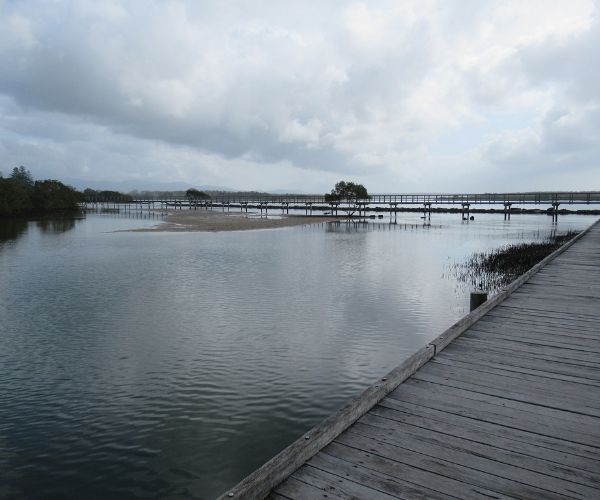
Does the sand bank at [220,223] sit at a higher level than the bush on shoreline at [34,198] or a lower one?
lower

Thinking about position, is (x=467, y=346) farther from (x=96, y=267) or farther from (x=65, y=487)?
(x=96, y=267)

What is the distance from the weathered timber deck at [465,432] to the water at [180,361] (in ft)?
9.36

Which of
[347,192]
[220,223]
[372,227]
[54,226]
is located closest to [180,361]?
[220,223]

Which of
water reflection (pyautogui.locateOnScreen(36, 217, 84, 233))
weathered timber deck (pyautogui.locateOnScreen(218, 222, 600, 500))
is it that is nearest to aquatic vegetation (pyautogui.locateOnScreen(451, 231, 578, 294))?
weathered timber deck (pyautogui.locateOnScreen(218, 222, 600, 500))

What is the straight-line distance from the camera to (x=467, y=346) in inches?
293

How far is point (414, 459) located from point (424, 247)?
110 feet

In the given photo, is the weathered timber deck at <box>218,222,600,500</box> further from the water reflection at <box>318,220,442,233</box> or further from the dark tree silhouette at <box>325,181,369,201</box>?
the dark tree silhouette at <box>325,181,369,201</box>

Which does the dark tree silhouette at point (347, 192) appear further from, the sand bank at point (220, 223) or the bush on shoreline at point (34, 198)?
the bush on shoreline at point (34, 198)

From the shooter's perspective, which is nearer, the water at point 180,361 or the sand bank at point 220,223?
the water at point 180,361

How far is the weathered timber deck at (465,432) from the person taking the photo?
144 inches

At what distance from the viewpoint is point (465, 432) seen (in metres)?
4.58

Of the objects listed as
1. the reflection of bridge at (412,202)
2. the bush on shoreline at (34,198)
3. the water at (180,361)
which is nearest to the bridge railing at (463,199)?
the reflection of bridge at (412,202)

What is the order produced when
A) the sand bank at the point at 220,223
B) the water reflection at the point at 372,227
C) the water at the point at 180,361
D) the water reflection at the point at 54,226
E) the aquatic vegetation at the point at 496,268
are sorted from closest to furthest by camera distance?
the water at the point at 180,361 < the aquatic vegetation at the point at 496,268 < the water reflection at the point at 54,226 < the sand bank at the point at 220,223 < the water reflection at the point at 372,227

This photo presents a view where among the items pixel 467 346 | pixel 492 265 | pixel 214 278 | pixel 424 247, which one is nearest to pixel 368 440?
pixel 467 346
